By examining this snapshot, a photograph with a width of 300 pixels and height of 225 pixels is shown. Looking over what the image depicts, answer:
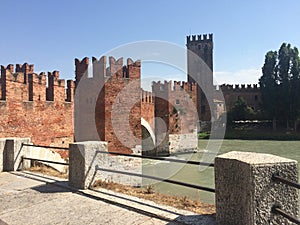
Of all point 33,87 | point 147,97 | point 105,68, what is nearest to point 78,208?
point 33,87

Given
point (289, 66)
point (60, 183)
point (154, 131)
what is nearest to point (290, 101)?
point (289, 66)

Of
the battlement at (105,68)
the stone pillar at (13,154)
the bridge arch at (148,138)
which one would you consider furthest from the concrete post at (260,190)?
the bridge arch at (148,138)

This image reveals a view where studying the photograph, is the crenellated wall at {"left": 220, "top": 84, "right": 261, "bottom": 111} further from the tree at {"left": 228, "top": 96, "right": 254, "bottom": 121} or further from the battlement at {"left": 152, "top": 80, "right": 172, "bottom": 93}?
the battlement at {"left": 152, "top": 80, "right": 172, "bottom": 93}

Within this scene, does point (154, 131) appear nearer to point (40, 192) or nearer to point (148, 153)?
point (148, 153)

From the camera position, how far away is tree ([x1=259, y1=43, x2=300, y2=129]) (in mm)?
38438

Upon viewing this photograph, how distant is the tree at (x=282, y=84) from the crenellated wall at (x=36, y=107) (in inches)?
1282

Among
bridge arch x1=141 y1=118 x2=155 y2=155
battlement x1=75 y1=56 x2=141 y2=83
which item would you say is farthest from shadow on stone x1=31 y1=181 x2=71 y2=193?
bridge arch x1=141 y1=118 x2=155 y2=155

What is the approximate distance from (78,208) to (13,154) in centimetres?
372

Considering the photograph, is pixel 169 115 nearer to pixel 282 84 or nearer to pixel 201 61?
pixel 282 84

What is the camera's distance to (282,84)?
39.4 metres

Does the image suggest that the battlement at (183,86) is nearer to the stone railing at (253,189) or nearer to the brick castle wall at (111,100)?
the brick castle wall at (111,100)

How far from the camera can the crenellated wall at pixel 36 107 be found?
1030cm

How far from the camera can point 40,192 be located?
5.10 m

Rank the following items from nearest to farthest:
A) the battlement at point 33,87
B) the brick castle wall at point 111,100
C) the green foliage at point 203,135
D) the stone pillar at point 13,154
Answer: the stone pillar at point 13,154
the battlement at point 33,87
the brick castle wall at point 111,100
the green foliage at point 203,135
